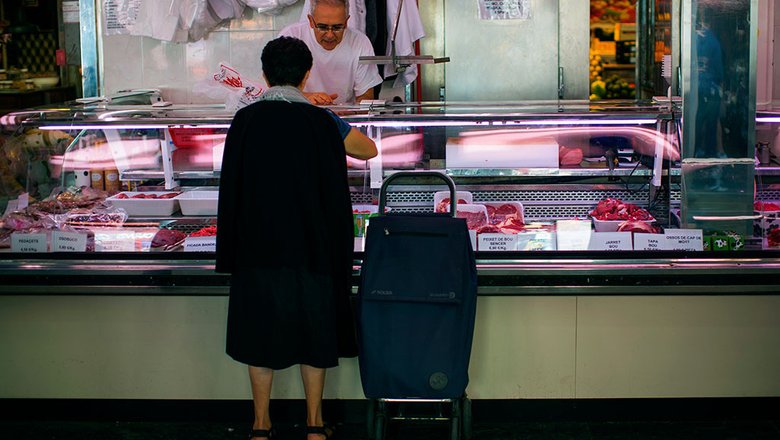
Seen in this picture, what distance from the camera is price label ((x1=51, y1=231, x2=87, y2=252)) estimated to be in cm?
451

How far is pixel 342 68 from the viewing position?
6297 millimetres

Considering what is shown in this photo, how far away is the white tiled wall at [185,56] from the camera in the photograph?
7.12m

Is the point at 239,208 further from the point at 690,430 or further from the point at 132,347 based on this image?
the point at 690,430

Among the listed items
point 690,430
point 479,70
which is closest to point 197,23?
point 479,70

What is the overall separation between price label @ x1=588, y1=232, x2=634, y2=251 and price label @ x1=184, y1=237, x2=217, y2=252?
67.5 inches

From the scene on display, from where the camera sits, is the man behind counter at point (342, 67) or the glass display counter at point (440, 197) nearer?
the glass display counter at point (440, 197)

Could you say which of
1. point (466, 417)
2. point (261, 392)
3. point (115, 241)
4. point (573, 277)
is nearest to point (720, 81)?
point (573, 277)

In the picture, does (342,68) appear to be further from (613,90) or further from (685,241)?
(613,90)

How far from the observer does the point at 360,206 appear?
4.77 meters

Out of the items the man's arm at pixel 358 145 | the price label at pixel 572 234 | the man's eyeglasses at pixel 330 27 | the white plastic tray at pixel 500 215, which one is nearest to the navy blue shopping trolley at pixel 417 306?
the man's arm at pixel 358 145

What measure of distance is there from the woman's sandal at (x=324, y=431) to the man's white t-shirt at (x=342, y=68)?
101 inches

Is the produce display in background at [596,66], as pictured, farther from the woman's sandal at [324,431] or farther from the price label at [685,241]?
the woman's sandal at [324,431]

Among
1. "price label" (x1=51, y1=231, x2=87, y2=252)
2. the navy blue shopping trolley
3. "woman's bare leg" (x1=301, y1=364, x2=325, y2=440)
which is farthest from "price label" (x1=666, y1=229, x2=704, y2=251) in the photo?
"price label" (x1=51, y1=231, x2=87, y2=252)

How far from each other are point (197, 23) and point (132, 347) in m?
3.14
